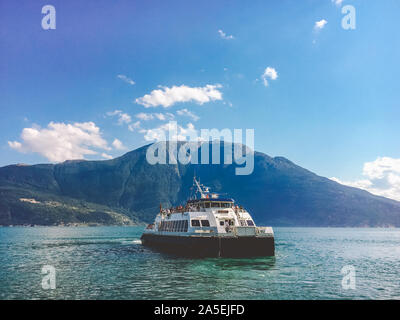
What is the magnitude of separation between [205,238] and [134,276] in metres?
12.0

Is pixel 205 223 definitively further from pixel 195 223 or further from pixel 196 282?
pixel 196 282

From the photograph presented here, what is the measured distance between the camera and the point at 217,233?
40750 millimetres

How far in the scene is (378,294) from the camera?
25.3m

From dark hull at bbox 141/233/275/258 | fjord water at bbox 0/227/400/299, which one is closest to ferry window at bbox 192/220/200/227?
dark hull at bbox 141/233/275/258

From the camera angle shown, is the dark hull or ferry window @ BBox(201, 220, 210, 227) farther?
ferry window @ BBox(201, 220, 210, 227)

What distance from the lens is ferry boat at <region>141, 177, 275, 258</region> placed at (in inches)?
1582

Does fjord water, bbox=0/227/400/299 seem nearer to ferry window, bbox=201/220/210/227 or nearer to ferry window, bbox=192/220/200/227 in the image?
ferry window, bbox=201/220/210/227

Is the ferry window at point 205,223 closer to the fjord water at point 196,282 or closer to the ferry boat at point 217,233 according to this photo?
the ferry boat at point 217,233

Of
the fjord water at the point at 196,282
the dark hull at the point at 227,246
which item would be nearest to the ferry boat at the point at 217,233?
the dark hull at the point at 227,246

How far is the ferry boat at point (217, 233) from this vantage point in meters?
40.2
